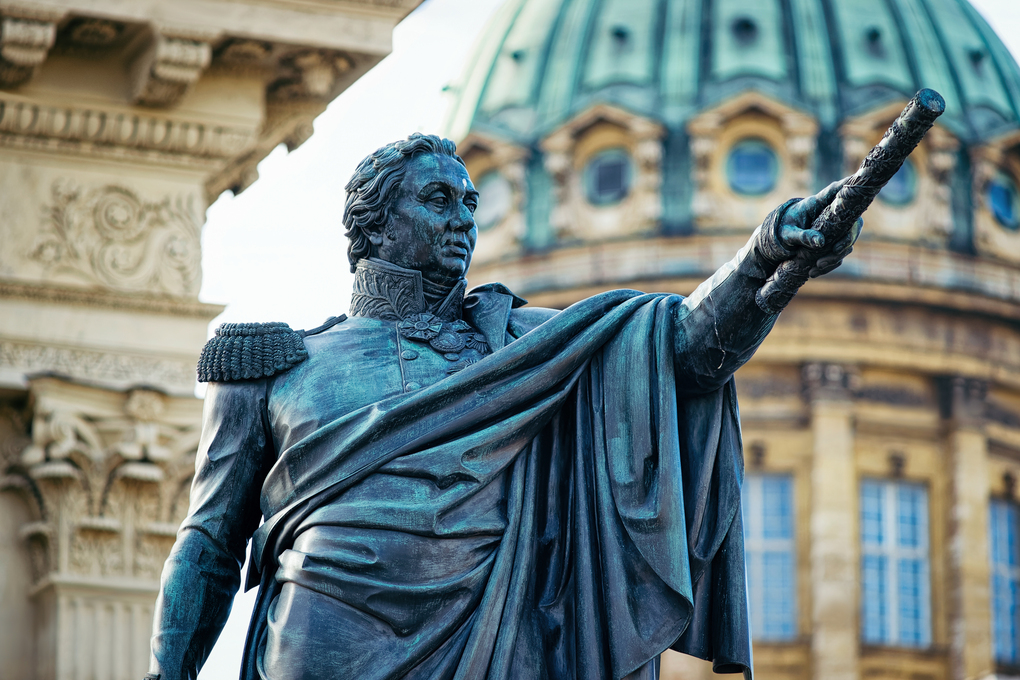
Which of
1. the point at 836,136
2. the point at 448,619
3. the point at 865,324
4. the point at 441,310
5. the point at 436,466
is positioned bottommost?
the point at 448,619

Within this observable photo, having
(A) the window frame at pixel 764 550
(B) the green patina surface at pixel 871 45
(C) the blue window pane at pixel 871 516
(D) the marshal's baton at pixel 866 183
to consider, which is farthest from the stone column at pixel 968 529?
(D) the marshal's baton at pixel 866 183

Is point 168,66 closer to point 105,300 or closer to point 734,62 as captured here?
point 105,300

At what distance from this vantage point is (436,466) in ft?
13.4

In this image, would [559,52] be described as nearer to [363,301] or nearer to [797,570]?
[797,570]

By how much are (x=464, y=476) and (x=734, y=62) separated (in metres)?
48.5

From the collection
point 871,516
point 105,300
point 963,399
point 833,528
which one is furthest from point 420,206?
point 871,516

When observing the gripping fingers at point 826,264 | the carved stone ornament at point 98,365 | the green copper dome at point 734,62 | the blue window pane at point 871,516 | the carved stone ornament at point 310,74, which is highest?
the green copper dome at point 734,62

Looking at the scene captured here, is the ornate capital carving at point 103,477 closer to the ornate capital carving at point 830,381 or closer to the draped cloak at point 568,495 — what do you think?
the draped cloak at point 568,495

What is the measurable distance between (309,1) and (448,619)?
24.1 feet

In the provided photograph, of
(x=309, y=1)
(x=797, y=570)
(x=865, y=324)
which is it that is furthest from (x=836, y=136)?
(x=309, y=1)

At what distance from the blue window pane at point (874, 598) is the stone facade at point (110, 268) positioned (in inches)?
1545

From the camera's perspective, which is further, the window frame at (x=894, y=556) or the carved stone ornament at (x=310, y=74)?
the window frame at (x=894, y=556)

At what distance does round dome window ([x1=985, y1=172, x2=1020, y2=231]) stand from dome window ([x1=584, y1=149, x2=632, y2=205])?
26.1 feet

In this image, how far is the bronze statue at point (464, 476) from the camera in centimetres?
403
